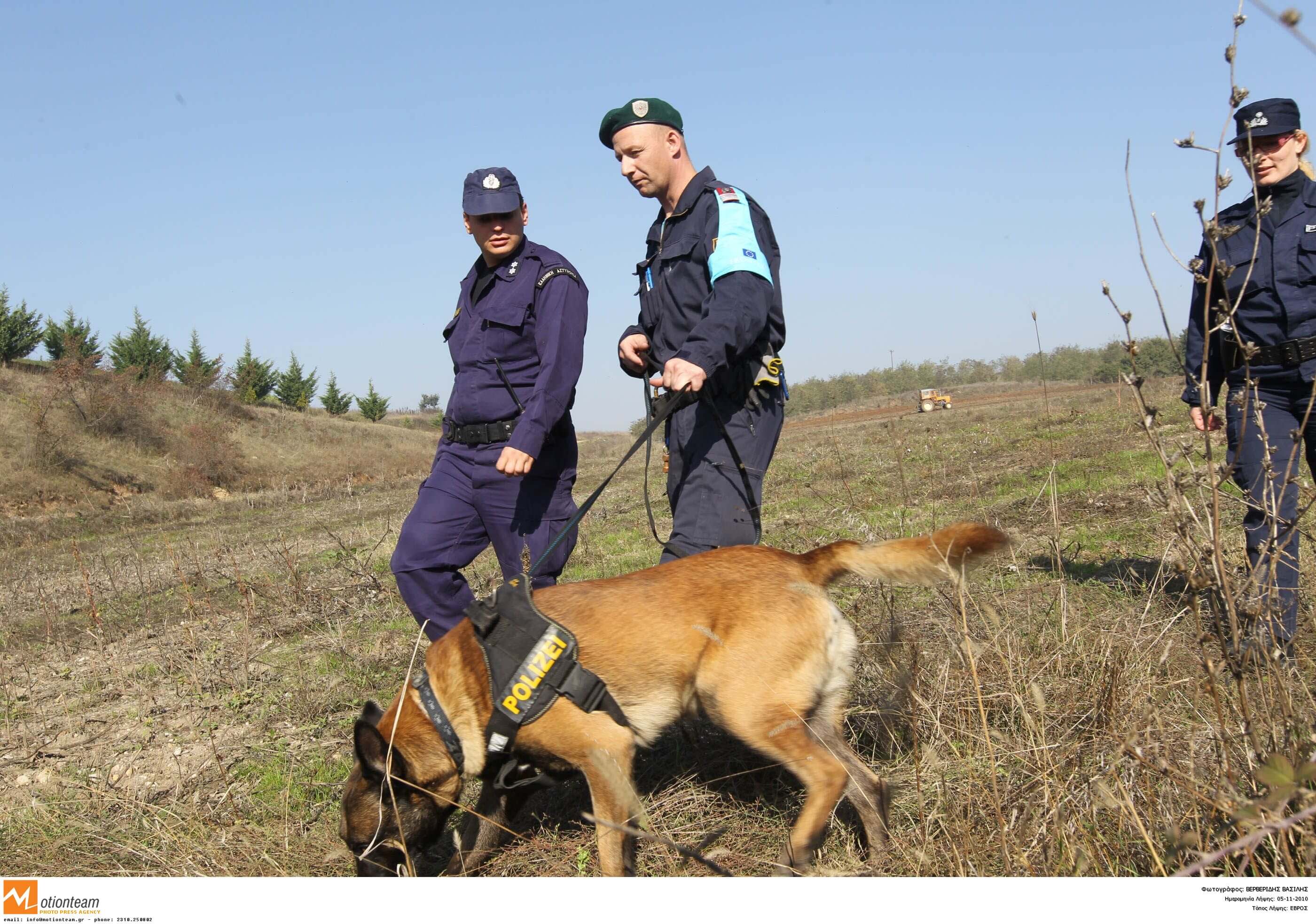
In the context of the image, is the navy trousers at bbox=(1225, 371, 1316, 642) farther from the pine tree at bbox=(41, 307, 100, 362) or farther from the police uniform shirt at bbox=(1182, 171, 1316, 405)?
the pine tree at bbox=(41, 307, 100, 362)

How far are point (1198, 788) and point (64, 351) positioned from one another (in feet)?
145

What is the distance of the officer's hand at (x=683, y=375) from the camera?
292 centimetres

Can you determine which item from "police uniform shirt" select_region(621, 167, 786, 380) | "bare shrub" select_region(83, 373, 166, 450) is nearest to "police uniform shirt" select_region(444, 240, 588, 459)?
"police uniform shirt" select_region(621, 167, 786, 380)

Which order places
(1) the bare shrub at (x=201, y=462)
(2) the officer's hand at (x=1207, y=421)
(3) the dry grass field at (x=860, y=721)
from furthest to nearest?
1. (1) the bare shrub at (x=201, y=462)
2. (3) the dry grass field at (x=860, y=721)
3. (2) the officer's hand at (x=1207, y=421)

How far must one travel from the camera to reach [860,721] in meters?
3.37

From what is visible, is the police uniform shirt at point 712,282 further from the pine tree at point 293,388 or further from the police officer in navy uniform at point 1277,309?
the pine tree at point 293,388

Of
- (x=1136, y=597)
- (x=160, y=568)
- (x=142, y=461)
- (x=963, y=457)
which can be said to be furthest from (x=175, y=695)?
(x=142, y=461)

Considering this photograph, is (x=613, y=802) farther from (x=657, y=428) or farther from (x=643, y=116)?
(x=643, y=116)

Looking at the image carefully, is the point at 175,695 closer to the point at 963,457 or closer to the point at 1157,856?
the point at 1157,856

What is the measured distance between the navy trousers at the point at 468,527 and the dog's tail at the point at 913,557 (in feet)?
4.33

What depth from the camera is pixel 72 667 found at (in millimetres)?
5844

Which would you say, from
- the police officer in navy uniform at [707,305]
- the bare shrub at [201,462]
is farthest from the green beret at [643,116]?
the bare shrub at [201,462]
